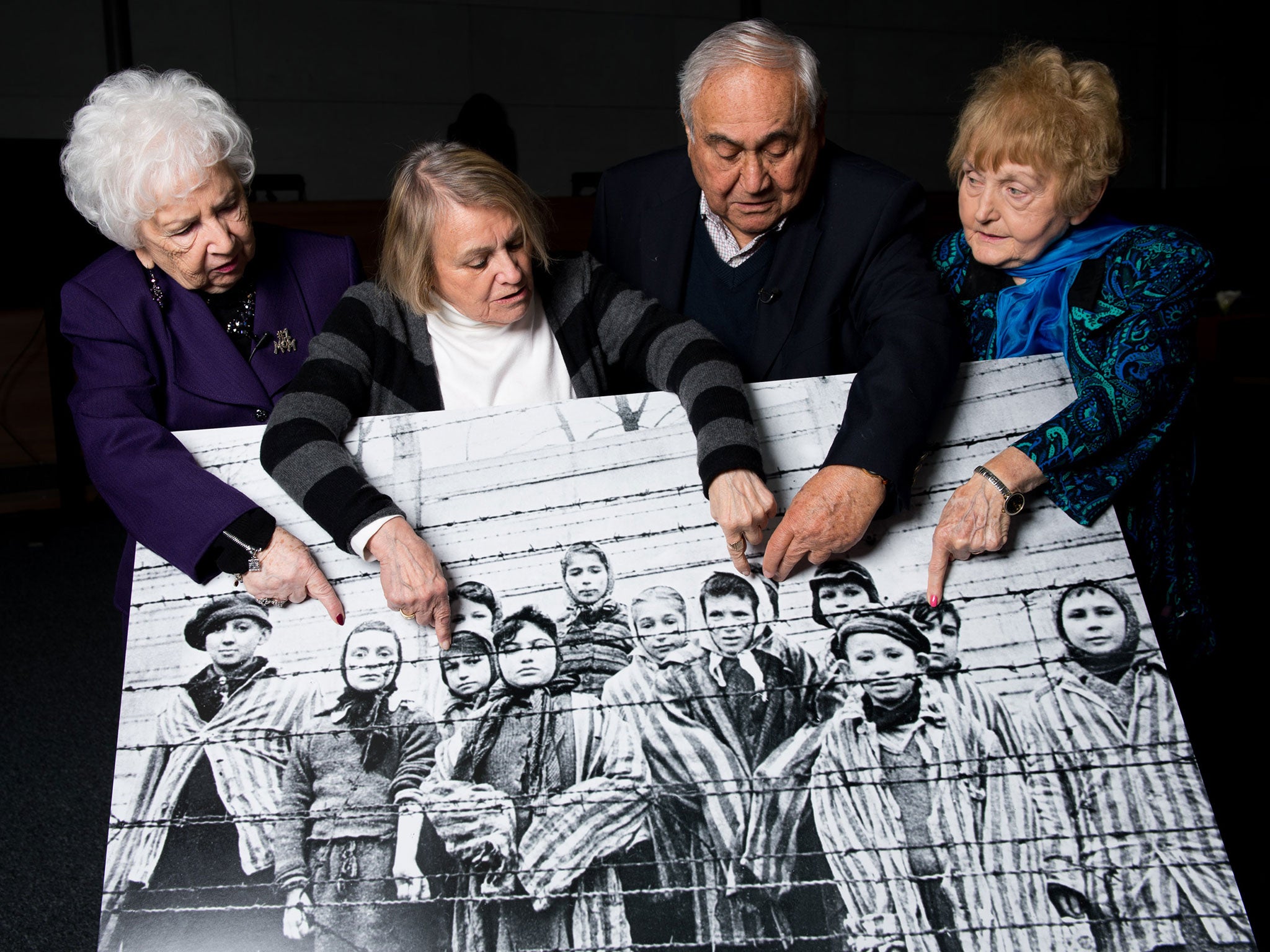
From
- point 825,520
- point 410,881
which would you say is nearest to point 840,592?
point 825,520

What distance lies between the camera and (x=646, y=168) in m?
1.92

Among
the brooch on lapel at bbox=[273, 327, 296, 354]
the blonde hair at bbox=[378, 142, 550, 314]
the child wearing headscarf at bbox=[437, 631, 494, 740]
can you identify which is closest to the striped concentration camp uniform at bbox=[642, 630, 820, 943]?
the child wearing headscarf at bbox=[437, 631, 494, 740]

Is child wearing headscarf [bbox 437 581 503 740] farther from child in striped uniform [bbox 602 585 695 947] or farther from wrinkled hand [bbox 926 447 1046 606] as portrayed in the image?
wrinkled hand [bbox 926 447 1046 606]

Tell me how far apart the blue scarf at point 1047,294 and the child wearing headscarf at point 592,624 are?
753 millimetres

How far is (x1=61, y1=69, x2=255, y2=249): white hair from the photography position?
59.6 inches

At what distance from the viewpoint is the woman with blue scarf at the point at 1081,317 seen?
56.5 inches

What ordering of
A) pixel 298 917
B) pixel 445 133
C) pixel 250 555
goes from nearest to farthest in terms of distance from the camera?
1. pixel 298 917
2. pixel 250 555
3. pixel 445 133

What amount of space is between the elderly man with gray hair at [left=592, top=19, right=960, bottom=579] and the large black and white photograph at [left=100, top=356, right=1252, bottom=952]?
0.25 ft

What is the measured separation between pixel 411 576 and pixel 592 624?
0.81 feet

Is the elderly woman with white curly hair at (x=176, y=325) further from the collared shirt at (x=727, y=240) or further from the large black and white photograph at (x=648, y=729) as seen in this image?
the collared shirt at (x=727, y=240)

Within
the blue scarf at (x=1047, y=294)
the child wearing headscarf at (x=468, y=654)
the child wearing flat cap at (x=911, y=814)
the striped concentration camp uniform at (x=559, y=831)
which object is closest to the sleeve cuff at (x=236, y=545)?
the child wearing headscarf at (x=468, y=654)

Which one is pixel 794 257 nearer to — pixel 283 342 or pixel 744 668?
pixel 744 668

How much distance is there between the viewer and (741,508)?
1376mm

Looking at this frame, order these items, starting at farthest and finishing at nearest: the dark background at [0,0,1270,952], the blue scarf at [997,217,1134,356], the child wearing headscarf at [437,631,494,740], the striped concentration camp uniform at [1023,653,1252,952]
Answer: the dark background at [0,0,1270,952] < the blue scarf at [997,217,1134,356] < the child wearing headscarf at [437,631,494,740] < the striped concentration camp uniform at [1023,653,1252,952]
